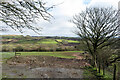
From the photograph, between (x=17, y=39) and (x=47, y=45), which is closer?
(x=17, y=39)

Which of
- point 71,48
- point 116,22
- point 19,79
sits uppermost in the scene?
point 116,22

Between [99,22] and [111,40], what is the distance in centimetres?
218

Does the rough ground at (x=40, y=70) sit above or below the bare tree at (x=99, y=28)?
below

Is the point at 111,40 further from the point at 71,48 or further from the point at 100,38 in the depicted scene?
the point at 71,48

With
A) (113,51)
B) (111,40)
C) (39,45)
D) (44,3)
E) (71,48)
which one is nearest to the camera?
(44,3)

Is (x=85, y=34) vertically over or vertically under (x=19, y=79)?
over

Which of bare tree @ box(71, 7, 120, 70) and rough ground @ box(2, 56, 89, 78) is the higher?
bare tree @ box(71, 7, 120, 70)

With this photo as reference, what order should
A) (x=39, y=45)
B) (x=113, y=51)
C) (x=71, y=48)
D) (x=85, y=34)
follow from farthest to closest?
1. (x=39, y=45)
2. (x=71, y=48)
3. (x=85, y=34)
4. (x=113, y=51)

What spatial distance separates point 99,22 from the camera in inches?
392

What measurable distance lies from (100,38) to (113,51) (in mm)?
1883

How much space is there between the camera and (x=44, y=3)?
3576 mm

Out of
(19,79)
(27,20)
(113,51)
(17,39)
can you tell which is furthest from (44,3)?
(17,39)

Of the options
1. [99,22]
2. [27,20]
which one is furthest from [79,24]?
[27,20]

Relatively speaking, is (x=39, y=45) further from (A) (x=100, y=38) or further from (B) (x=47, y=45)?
(A) (x=100, y=38)
